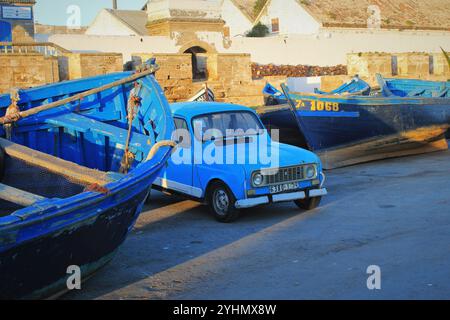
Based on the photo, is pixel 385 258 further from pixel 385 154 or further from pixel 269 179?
pixel 385 154

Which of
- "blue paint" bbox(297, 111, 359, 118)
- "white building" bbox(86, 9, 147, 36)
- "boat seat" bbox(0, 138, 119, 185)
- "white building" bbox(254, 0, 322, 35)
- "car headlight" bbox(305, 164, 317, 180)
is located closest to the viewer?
"boat seat" bbox(0, 138, 119, 185)

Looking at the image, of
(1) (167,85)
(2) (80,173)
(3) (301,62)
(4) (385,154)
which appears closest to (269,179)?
(2) (80,173)

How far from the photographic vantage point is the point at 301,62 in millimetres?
32531

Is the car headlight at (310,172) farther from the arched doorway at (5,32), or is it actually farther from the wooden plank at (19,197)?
the arched doorway at (5,32)

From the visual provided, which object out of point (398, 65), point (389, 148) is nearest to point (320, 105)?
point (389, 148)

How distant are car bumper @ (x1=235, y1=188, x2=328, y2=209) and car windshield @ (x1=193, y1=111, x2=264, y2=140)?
1.45 meters

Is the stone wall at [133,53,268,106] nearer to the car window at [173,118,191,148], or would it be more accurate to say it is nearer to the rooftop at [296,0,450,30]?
the car window at [173,118,191,148]

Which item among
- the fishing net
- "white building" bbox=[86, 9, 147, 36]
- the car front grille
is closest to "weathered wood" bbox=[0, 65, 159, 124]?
the fishing net

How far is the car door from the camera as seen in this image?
991 centimetres

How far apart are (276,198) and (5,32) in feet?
81.6

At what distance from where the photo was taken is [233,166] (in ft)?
30.3

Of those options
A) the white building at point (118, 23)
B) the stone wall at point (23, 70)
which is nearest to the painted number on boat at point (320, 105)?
the stone wall at point (23, 70)
